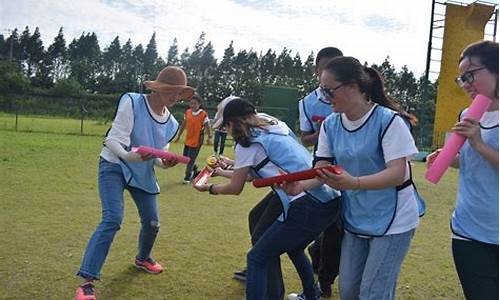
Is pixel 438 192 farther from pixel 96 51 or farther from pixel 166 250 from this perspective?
pixel 96 51

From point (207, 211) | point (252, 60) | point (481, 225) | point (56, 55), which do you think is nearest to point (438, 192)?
point (207, 211)

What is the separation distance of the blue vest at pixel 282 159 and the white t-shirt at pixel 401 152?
0.65 meters

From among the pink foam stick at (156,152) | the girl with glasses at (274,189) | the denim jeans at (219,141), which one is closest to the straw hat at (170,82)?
the pink foam stick at (156,152)

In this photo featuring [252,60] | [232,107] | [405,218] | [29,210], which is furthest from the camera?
[252,60]

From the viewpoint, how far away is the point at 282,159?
390 cm

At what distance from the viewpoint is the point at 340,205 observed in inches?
148

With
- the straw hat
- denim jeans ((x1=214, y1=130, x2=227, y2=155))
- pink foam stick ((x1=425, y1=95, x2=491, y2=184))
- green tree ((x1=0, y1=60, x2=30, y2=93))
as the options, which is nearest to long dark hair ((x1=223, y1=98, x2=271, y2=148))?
the straw hat

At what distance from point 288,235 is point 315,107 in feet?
5.40

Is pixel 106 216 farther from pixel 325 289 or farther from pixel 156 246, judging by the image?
pixel 325 289

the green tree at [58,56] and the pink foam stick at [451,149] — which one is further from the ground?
the green tree at [58,56]

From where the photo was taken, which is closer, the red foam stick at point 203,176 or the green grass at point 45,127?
the red foam stick at point 203,176

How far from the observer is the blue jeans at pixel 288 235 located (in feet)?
12.6

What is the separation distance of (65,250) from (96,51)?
87826 millimetres

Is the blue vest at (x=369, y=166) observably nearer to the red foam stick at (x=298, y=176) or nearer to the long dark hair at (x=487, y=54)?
the red foam stick at (x=298, y=176)
